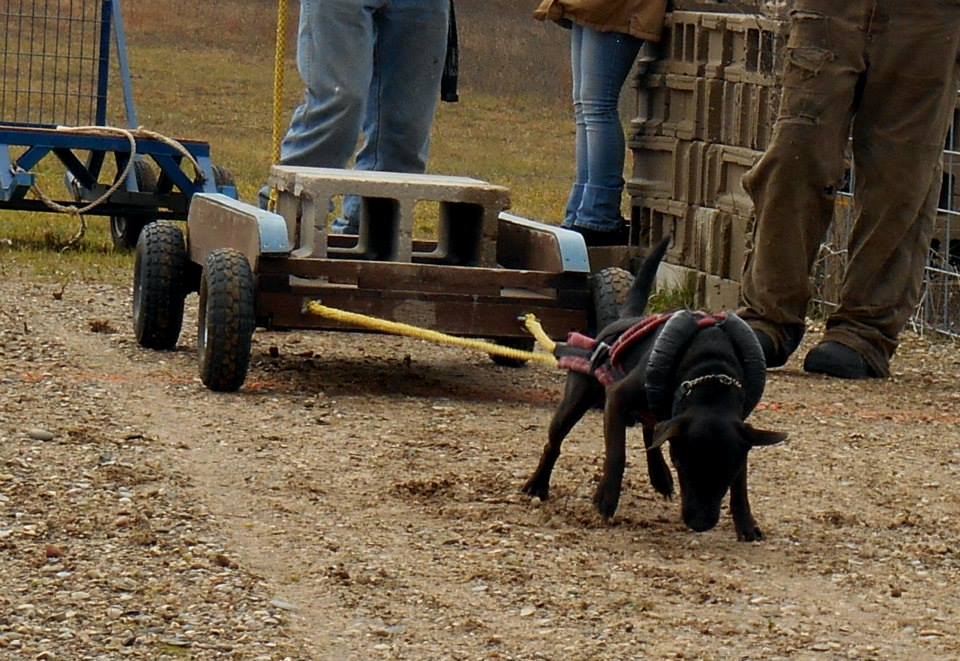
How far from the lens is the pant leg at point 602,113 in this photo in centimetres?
875

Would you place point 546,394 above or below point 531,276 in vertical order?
below

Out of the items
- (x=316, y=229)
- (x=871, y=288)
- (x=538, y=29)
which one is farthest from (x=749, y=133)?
(x=538, y=29)

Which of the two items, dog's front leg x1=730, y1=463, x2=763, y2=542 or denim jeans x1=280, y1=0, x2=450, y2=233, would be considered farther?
denim jeans x1=280, y1=0, x2=450, y2=233

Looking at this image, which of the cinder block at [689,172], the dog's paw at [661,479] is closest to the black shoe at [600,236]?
the cinder block at [689,172]

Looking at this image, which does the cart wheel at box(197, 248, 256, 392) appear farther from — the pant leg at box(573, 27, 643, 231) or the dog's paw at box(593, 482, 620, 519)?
the pant leg at box(573, 27, 643, 231)

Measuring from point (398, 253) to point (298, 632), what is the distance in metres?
2.88

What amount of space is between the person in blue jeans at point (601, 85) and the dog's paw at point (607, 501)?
14.2 feet

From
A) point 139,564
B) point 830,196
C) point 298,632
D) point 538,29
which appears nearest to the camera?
point 298,632

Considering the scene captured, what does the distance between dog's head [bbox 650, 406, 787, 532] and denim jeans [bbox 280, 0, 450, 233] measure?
3.34 meters

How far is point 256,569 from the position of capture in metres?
4.16

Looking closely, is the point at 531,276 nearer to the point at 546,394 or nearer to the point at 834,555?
the point at 546,394

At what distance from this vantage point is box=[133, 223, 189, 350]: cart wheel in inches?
260

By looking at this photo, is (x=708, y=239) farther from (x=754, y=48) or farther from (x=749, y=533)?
(x=749, y=533)

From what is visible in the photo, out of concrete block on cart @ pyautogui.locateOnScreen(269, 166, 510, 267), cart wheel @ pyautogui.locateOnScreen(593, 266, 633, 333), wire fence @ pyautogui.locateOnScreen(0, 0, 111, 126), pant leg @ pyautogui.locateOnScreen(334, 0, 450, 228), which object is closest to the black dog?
cart wheel @ pyautogui.locateOnScreen(593, 266, 633, 333)
